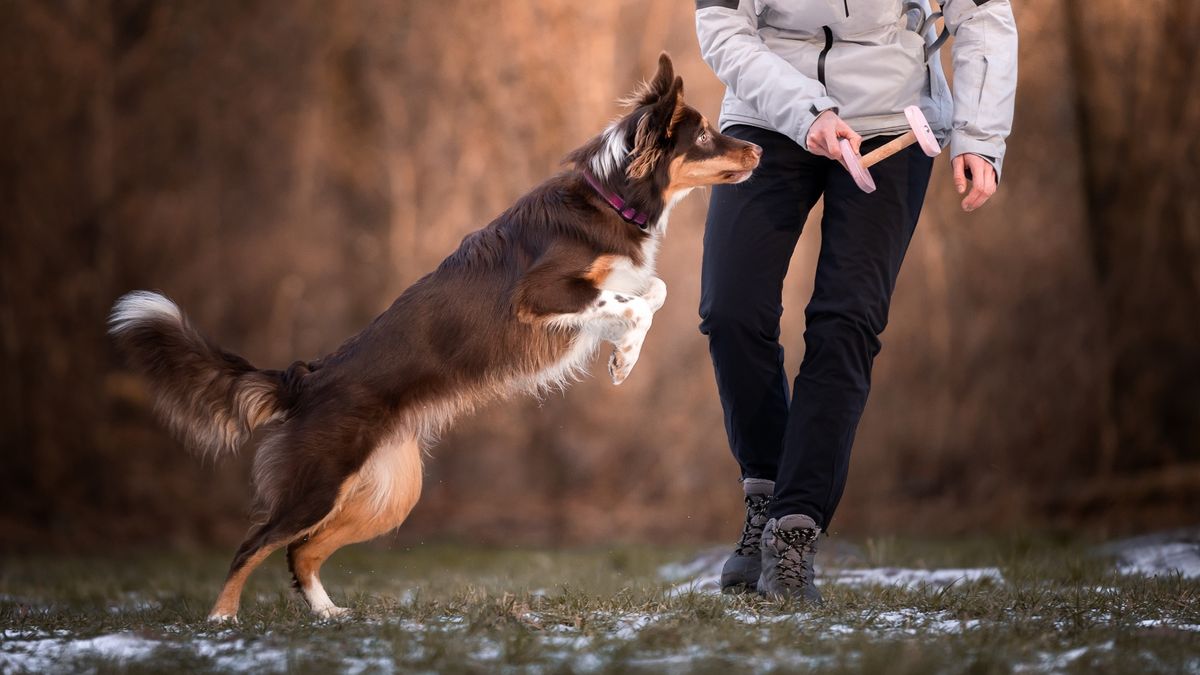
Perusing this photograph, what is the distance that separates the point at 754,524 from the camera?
12.2 feet

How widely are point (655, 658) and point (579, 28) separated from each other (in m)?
6.80

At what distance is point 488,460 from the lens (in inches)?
347

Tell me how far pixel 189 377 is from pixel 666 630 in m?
1.93

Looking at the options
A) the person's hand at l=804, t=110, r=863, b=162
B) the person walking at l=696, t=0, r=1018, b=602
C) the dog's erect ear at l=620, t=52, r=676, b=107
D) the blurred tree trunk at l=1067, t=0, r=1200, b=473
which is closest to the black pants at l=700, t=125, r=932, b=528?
the person walking at l=696, t=0, r=1018, b=602

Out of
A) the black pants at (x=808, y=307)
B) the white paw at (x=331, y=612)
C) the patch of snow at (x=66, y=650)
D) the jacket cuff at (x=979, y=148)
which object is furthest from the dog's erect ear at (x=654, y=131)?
the patch of snow at (x=66, y=650)

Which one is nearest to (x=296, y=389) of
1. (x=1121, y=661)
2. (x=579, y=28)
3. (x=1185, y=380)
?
(x=1121, y=661)

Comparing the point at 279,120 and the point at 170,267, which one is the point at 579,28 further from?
the point at 170,267

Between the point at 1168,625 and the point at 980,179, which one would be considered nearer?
the point at 1168,625

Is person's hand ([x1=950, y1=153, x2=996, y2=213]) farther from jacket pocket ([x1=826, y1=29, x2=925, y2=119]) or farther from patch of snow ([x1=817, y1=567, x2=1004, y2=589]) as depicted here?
patch of snow ([x1=817, y1=567, x2=1004, y2=589])

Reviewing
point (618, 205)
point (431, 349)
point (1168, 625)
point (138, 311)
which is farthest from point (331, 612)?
point (1168, 625)

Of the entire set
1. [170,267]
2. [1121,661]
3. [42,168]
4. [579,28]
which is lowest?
[1121,661]

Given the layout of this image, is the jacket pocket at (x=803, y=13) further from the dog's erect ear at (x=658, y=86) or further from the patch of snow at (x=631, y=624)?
the patch of snow at (x=631, y=624)

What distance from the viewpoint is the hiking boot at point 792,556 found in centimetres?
338

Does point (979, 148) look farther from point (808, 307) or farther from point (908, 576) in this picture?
point (908, 576)
